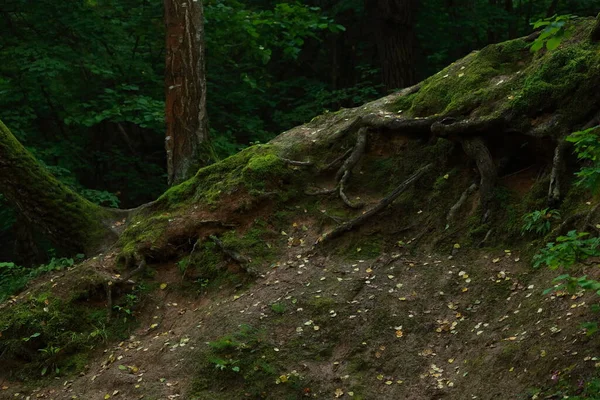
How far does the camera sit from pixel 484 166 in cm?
722

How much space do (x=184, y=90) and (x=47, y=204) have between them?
2.42 m

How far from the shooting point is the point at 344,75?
59.2ft

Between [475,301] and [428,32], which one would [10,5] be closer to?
[428,32]

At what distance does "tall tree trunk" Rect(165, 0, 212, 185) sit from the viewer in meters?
10.1

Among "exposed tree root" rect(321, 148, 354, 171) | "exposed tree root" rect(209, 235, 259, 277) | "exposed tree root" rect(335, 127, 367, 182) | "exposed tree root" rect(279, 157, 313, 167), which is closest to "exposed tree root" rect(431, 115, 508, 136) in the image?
"exposed tree root" rect(335, 127, 367, 182)

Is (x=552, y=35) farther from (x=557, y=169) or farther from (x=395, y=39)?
(x=395, y=39)

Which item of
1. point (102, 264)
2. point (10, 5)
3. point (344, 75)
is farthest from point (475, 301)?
point (344, 75)

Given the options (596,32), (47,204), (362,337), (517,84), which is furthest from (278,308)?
(596,32)

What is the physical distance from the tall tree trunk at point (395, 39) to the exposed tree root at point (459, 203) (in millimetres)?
6135

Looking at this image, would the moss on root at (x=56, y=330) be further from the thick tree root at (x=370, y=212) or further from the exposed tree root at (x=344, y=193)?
the exposed tree root at (x=344, y=193)

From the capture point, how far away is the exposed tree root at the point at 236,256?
7.68 metres

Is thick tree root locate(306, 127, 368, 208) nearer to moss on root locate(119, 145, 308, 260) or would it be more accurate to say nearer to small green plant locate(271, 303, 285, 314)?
moss on root locate(119, 145, 308, 260)

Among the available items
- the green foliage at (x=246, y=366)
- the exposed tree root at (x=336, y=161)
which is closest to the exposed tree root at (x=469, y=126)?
the exposed tree root at (x=336, y=161)

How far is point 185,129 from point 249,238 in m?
2.67
